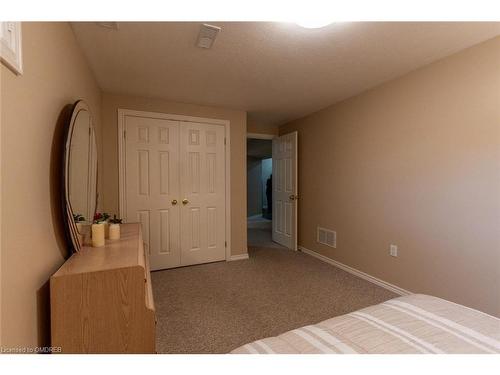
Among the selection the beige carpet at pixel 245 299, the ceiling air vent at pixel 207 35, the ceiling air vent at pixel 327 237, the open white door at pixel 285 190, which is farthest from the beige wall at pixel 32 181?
the open white door at pixel 285 190

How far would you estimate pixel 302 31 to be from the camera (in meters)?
1.67

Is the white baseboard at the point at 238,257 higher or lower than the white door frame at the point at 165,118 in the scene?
lower

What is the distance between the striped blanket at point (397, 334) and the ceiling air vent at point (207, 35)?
1.81 metres

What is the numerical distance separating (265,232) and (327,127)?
2922mm

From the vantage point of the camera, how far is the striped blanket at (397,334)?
2.60 ft

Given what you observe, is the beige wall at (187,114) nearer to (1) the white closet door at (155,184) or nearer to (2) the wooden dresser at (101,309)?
(1) the white closet door at (155,184)

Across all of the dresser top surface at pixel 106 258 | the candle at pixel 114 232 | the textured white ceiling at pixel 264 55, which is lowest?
the dresser top surface at pixel 106 258

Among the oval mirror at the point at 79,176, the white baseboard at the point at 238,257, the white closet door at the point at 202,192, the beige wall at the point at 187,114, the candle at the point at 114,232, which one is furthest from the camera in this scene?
the white baseboard at the point at 238,257

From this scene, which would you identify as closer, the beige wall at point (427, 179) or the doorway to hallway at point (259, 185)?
the beige wall at point (427, 179)

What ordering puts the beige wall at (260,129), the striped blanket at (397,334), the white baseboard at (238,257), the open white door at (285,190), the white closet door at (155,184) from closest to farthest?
the striped blanket at (397,334), the white closet door at (155,184), the white baseboard at (238,257), the open white door at (285,190), the beige wall at (260,129)

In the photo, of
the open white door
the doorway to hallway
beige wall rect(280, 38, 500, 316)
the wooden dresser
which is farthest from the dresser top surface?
the doorway to hallway

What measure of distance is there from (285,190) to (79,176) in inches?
124

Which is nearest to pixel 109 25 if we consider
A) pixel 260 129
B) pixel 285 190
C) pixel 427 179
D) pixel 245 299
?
pixel 245 299
